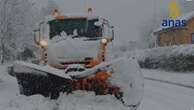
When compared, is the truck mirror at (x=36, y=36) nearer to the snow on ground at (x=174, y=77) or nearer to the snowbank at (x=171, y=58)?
the snow on ground at (x=174, y=77)

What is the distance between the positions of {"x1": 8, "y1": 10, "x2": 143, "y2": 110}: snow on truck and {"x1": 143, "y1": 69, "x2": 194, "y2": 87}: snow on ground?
13.3m

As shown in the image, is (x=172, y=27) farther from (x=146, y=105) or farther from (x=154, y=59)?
(x=146, y=105)

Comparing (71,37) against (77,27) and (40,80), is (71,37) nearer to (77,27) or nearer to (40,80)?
(77,27)

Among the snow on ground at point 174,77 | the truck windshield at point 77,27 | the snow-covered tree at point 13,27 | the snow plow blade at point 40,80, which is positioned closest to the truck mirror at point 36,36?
the truck windshield at point 77,27

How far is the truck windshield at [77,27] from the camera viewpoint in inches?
613

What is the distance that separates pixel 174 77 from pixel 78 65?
68.1 ft

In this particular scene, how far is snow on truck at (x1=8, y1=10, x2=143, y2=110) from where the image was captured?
44.0ft

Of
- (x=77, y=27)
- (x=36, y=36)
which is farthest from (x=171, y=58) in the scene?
(x=36, y=36)

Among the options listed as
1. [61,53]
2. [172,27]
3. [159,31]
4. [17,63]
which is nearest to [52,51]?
[61,53]

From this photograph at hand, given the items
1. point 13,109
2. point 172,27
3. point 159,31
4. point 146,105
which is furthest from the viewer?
point 159,31

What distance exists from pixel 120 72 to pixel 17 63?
8.52 feet

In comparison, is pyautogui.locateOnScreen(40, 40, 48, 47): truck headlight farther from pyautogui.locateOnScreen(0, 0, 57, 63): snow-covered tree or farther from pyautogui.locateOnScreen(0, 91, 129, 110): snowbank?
pyautogui.locateOnScreen(0, 0, 57, 63): snow-covered tree

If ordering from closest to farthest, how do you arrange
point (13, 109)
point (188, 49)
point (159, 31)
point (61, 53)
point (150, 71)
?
point (13, 109), point (61, 53), point (188, 49), point (150, 71), point (159, 31)

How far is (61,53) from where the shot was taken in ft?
49.4
